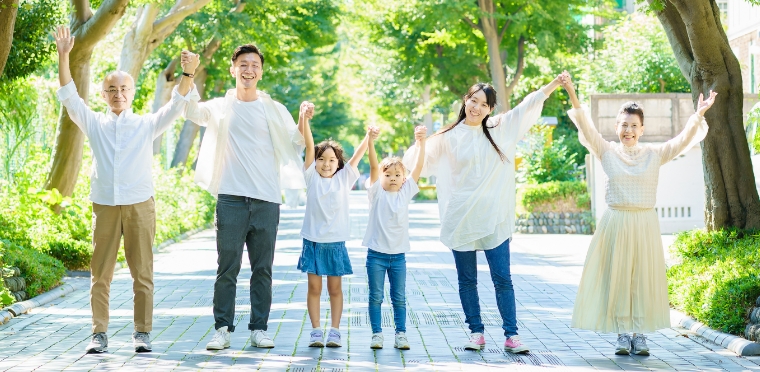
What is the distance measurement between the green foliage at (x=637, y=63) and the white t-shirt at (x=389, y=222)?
75.0ft

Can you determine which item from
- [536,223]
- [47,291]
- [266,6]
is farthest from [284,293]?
[266,6]

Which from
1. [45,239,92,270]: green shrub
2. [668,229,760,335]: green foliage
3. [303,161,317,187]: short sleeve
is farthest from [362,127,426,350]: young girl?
[45,239,92,270]: green shrub

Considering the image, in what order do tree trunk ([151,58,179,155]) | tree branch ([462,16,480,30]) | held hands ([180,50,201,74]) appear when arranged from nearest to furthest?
held hands ([180,50,201,74])
tree trunk ([151,58,179,155])
tree branch ([462,16,480,30])

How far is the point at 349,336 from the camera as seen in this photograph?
30.6ft

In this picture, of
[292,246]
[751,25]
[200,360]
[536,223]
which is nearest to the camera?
[200,360]

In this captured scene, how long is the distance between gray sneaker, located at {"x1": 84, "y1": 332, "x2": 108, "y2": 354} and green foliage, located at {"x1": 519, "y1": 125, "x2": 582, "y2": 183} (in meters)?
19.1

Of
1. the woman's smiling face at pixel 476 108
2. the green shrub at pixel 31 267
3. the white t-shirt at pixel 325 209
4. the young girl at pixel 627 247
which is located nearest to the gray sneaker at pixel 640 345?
the young girl at pixel 627 247

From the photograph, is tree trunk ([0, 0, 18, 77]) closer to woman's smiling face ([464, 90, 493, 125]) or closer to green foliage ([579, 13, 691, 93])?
woman's smiling face ([464, 90, 493, 125])

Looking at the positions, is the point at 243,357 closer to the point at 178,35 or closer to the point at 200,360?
the point at 200,360

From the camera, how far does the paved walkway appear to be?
7.91 meters

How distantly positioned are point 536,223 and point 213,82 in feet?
32.3

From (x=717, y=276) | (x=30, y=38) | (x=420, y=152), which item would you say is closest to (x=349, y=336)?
(x=420, y=152)

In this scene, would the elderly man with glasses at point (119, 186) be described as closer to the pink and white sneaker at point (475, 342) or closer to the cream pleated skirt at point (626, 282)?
the pink and white sneaker at point (475, 342)

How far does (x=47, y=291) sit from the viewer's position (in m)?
12.7
